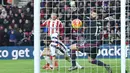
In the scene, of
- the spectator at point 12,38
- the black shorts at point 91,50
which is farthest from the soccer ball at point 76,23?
the spectator at point 12,38

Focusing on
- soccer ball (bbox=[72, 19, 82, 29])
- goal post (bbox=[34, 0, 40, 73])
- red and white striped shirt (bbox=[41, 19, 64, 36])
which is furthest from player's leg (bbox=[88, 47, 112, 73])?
goal post (bbox=[34, 0, 40, 73])

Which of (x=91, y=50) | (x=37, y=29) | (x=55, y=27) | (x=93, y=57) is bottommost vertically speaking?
(x=93, y=57)

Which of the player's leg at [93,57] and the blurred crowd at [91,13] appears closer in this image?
the blurred crowd at [91,13]

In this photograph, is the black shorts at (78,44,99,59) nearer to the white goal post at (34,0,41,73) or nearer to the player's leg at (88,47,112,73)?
the player's leg at (88,47,112,73)

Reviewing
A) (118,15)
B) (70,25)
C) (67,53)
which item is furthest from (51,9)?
(67,53)

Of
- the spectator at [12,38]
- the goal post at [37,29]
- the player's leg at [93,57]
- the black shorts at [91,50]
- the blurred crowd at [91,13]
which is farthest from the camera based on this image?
the spectator at [12,38]

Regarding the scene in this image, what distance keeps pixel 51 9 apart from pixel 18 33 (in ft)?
38.7

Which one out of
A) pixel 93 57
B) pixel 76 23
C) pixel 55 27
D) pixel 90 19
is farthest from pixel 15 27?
pixel 76 23

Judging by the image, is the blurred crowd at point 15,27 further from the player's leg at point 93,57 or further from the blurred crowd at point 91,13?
the player's leg at point 93,57

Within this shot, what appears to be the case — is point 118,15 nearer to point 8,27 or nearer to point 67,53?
point 67,53

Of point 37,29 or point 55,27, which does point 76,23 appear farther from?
point 37,29

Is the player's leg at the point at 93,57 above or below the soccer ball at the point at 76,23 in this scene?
below

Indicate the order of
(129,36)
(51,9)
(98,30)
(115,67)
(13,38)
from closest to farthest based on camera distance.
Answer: (51,9), (129,36), (98,30), (115,67), (13,38)

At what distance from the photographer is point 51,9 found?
9.94m
